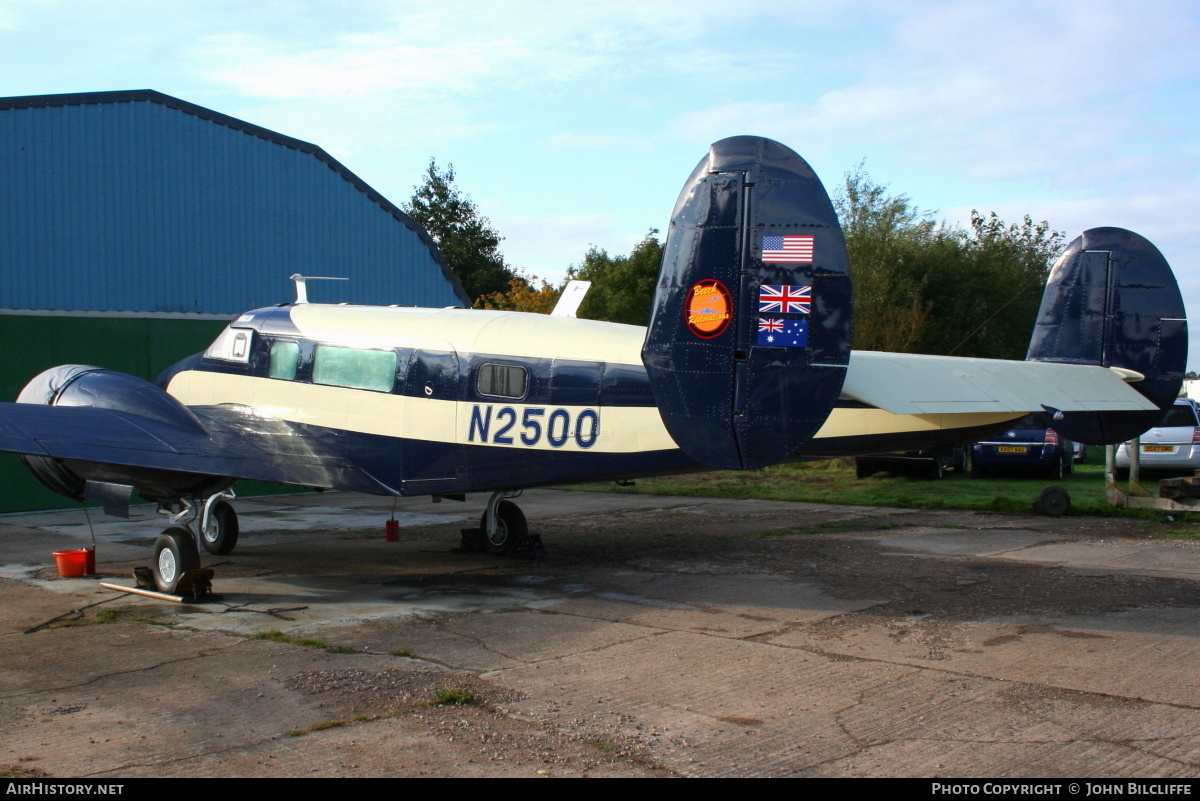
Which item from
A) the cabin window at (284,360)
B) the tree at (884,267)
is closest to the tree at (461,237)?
the tree at (884,267)

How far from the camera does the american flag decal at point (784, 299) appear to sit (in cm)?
788

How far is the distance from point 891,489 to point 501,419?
13231mm

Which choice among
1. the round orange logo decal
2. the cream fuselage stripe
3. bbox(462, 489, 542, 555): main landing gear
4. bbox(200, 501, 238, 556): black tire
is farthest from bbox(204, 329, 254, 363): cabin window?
the round orange logo decal

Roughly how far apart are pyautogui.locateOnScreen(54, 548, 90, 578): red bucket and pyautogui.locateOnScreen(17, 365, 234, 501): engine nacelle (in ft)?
3.24

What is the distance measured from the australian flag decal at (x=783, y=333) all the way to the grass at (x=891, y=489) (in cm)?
720

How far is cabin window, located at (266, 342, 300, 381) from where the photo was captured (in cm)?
1166

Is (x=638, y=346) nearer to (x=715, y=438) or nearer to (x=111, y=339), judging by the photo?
(x=715, y=438)

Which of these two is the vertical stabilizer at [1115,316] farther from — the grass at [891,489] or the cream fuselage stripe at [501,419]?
the grass at [891,489]

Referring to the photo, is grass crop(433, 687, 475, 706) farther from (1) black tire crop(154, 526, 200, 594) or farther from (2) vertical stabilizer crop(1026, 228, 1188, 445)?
(2) vertical stabilizer crop(1026, 228, 1188, 445)

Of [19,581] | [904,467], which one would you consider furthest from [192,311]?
[904,467]

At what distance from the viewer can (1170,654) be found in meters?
7.61

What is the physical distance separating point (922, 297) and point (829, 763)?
115 ft

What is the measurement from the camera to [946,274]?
129 feet

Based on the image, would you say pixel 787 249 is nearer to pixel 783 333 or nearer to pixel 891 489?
pixel 783 333
